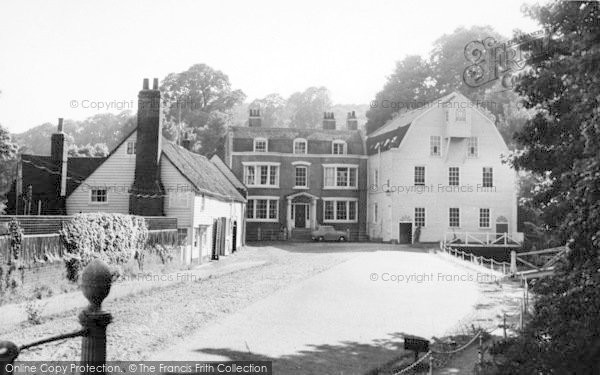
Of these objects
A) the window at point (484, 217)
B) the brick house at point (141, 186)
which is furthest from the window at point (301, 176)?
the brick house at point (141, 186)

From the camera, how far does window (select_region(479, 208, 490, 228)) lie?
4434 centimetres

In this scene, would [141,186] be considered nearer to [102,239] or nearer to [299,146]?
[102,239]

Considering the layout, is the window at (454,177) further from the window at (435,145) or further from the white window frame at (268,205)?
the white window frame at (268,205)

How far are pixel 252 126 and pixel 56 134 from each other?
24.5 metres

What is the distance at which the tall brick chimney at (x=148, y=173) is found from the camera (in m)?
27.8

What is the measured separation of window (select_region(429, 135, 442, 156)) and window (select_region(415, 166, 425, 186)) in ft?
5.02

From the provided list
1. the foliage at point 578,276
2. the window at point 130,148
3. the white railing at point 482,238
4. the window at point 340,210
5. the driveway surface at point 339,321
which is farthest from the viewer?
the window at point 340,210

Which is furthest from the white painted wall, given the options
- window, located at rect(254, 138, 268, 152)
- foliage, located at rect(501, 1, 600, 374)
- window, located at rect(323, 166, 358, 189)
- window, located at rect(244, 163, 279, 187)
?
foliage, located at rect(501, 1, 600, 374)

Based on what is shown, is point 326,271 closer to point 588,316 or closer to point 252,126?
point 588,316

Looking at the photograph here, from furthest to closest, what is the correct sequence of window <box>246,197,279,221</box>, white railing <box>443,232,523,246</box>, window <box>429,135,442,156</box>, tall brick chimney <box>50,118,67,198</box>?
window <box>246,197,279,221</box> < window <box>429,135,442,156</box> < white railing <box>443,232,523,246</box> < tall brick chimney <box>50,118,67,198</box>

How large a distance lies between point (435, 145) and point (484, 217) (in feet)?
23.5

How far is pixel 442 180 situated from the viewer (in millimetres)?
44688

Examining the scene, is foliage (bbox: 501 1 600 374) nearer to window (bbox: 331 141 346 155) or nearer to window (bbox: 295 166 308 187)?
window (bbox: 295 166 308 187)

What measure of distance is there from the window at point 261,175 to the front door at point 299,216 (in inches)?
111
